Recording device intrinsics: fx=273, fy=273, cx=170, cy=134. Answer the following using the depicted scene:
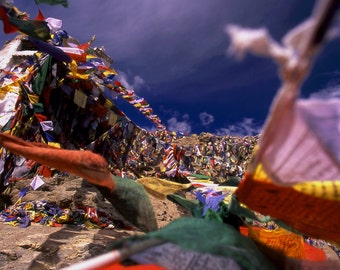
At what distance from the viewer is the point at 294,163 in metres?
1.11

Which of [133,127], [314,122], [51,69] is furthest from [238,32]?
[133,127]

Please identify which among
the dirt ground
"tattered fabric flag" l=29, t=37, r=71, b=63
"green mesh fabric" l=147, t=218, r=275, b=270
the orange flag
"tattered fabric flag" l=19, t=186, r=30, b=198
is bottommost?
the dirt ground

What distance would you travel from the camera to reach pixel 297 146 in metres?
1.05

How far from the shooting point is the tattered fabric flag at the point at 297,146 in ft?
2.42

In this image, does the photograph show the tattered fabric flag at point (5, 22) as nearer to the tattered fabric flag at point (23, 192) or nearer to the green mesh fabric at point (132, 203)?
the tattered fabric flag at point (23, 192)

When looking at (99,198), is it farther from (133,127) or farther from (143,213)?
(133,127)

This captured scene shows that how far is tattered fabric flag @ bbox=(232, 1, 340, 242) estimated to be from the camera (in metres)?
0.74

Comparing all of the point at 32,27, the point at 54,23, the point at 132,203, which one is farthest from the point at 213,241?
the point at 54,23

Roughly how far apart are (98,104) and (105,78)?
1101mm

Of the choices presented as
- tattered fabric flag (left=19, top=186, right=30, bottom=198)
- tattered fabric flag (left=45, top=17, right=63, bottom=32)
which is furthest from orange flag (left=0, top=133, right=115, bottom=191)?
tattered fabric flag (left=45, top=17, right=63, bottom=32)

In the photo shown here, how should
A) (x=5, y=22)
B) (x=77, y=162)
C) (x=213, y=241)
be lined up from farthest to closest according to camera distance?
(x=5, y=22), (x=77, y=162), (x=213, y=241)

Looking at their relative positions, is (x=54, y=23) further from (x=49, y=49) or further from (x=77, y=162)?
(x=77, y=162)

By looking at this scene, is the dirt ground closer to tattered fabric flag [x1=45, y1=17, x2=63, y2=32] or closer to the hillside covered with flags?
the hillside covered with flags

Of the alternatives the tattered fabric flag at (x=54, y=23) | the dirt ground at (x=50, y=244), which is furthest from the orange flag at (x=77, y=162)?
the tattered fabric flag at (x=54, y=23)
